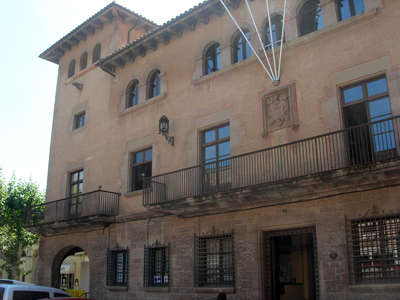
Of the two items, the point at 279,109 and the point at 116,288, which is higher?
the point at 279,109

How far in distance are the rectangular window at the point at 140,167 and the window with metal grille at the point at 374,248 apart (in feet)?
25.2

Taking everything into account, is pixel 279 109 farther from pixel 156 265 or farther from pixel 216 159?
pixel 156 265

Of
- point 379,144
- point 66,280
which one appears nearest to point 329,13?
point 379,144

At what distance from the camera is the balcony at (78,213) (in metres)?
15.9

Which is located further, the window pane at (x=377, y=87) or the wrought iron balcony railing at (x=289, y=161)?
the window pane at (x=377, y=87)

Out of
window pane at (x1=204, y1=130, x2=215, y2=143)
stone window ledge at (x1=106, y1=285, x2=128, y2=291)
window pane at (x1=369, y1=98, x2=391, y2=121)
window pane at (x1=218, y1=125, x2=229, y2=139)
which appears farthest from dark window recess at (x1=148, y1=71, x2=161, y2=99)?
window pane at (x1=369, y1=98, x2=391, y2=121)

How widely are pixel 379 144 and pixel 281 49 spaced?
3.92 meters

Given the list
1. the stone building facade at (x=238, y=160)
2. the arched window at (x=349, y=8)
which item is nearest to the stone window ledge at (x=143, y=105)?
the stone building facade at (x=238, y=160)

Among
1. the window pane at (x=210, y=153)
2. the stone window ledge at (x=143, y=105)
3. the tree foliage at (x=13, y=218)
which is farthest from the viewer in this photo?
the tree foliage at (x=13, y=218)

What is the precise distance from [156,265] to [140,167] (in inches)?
143

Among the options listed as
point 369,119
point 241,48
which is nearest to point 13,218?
point 241,48

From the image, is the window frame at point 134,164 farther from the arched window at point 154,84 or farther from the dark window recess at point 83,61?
the dark window recess at point 83,61

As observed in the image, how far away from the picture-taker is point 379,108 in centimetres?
1063

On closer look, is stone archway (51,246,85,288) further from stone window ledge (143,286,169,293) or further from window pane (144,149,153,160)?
window pane (144,149,153,160)
